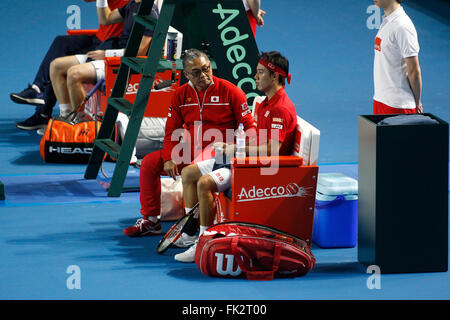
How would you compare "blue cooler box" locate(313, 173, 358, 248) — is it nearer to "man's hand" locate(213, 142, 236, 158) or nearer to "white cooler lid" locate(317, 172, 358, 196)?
"white cooler lid" locate(317, 172, 358, 196)

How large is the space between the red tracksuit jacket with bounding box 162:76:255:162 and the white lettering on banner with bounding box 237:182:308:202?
25.8 inches

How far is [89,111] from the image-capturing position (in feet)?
31.6

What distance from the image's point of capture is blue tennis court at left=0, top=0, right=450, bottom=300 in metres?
5.46

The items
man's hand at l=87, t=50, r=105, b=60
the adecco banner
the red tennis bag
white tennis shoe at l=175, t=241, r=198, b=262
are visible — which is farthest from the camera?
man's hand at l=87, t=50, r=105, b=60

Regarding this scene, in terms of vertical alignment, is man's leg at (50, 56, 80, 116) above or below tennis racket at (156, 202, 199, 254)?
above

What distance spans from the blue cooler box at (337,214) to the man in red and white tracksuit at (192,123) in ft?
2.47

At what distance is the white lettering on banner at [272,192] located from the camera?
19.7 feet

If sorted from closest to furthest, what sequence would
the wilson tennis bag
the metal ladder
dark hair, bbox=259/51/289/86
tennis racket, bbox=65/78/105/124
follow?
dark hair, bbox=259/51/289/86
the metal ladder
the wilson tennis bag
tennis racket, bbox=65/78/105/124

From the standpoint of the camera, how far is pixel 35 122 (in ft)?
34.8

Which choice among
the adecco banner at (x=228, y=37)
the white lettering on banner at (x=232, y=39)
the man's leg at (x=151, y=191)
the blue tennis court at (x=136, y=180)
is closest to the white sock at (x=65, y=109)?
the blue tennis court at (x=136, y=180)

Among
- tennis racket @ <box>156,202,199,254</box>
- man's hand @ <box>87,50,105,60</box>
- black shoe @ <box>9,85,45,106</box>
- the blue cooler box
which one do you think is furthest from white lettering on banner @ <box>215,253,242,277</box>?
black shoe @ <box>9,85,45,106</box>

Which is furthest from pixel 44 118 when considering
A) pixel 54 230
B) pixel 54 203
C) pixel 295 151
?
pixel 295 151

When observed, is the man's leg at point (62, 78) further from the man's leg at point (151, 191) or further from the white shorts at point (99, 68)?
the man's leg at point (151, 191)

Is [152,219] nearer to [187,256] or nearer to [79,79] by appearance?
[187,256]
